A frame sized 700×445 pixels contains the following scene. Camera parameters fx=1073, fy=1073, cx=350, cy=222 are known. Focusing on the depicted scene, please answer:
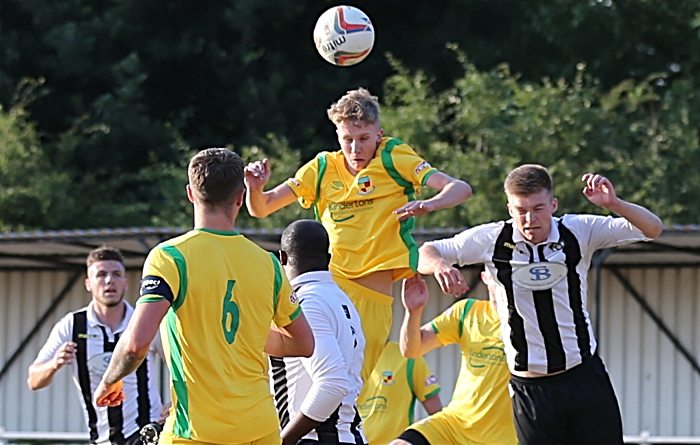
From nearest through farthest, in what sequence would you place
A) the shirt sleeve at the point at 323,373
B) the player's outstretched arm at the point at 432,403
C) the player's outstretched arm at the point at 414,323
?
the shirt sleeve at the point at 323,373 < the player's outstretched arm at the point at 414,323 < the player's outstretched arm at the point at 432,403

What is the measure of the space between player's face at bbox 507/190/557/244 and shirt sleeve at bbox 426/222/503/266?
0.76ft

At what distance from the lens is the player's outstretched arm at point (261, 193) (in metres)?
6.48

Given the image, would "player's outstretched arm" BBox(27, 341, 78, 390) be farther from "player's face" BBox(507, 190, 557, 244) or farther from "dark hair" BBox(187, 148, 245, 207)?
"player's face" BBox(507, 190, 557, 244)

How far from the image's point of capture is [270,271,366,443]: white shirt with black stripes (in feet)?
16.9

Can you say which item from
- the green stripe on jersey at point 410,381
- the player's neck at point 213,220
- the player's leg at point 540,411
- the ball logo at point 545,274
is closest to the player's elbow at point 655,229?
the ball logo at point 545,274

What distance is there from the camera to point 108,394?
15.2ft

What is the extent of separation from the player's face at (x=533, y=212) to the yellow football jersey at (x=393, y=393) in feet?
13.6

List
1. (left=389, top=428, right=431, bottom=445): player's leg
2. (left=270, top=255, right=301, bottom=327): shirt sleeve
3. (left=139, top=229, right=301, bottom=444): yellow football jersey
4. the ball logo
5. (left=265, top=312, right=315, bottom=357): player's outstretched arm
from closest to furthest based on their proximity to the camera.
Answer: (left=139, top=229, right=301, bottom=444): yellow football jersey → (left=270, top=255, right=301, bottom=327): shirt sleeve → (left=265, top=312, right=315, bottom=357): player's outstretched arm → the ball logo → (left=389, top=428, right=431, bottom=445): player's leg

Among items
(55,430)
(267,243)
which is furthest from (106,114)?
(267,243)

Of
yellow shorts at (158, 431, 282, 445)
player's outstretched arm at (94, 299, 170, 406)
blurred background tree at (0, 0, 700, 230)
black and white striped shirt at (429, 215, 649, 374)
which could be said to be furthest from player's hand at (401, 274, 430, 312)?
blurred background tree at (0, 0, 700, 230)

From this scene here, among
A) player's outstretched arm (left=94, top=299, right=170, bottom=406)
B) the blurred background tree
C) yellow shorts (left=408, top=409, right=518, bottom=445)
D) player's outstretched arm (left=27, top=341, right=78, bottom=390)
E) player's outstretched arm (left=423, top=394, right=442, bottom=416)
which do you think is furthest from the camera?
the blurred background tree

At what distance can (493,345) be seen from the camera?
8.55 m

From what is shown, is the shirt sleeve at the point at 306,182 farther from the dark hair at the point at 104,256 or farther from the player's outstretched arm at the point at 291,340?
the player's outstretched arm at the point at 291,340

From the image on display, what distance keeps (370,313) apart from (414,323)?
503 millimetres
